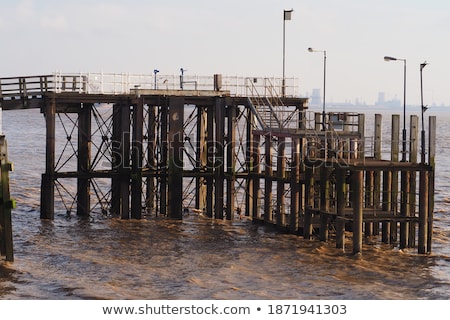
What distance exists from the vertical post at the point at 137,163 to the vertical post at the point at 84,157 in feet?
7.79

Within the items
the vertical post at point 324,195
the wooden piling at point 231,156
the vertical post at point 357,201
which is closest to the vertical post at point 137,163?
the wooden piling at point 231,156

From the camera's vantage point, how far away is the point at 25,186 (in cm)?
6225

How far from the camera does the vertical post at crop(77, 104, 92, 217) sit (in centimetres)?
4716

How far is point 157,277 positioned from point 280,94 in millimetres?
16476

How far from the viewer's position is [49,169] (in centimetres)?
4512

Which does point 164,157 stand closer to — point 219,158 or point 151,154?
point 151,154

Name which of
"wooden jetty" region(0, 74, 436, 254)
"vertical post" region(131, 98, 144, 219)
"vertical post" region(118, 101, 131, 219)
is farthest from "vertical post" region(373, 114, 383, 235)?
"vertical post" region(118, 101, 131, 219)

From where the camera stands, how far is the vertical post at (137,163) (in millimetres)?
45656

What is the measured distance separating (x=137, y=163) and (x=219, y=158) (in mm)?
3583

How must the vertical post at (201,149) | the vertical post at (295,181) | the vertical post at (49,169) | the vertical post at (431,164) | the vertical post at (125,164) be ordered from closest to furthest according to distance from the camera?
the vertical post at (431,164), the vertical post at (295,181), the vertical post at (49,169), the vertical post at (125,164), the vertical post at (201,149)

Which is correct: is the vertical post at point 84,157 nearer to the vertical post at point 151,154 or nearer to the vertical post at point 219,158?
the vertical post at point 151,154

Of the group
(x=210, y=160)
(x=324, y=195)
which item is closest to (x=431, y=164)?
(x=324, y=195)
